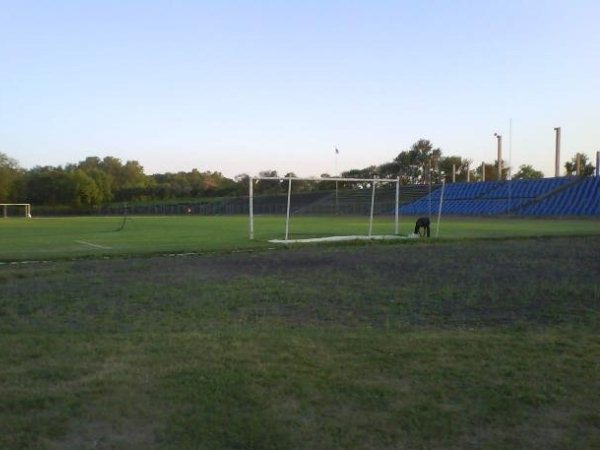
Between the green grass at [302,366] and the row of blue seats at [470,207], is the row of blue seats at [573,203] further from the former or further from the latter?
the green grass at [302,366]

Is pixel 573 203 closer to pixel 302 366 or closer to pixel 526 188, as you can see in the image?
pixel 526 188

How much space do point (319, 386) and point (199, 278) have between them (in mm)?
8054

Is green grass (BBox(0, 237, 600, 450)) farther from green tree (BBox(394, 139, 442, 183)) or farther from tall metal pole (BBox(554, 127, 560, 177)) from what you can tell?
green tree (BBox(394, 139, 442, 183))

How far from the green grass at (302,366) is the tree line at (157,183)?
4107 inches

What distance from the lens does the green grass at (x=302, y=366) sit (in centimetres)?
429

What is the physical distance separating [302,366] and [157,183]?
15540 centimetres

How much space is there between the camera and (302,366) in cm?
573

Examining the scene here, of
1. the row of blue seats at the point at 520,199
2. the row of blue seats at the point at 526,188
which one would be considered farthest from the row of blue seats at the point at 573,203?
the row of blue seats at the point at 526,188

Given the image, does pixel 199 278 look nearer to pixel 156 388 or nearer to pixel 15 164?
pixel 156 388

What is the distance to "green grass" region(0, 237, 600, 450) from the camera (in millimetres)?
4293

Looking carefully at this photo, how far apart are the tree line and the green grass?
104 m

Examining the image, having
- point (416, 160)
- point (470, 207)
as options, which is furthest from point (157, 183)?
point (470, 207)

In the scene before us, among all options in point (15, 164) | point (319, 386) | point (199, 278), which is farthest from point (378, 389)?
point (15, 164)

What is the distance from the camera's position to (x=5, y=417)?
4512 mm
